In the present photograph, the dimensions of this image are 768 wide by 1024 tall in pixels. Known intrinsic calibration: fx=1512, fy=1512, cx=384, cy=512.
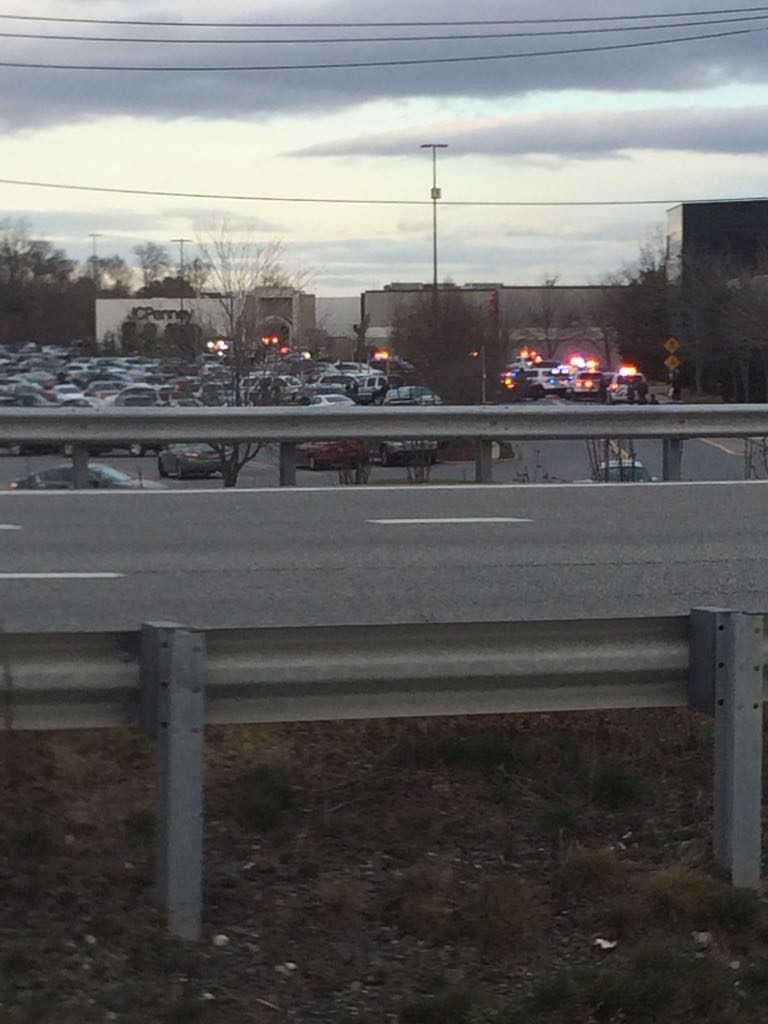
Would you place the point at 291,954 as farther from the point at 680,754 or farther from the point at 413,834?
the point at 680,754

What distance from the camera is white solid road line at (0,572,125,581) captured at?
9625 mm

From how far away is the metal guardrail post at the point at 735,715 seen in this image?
4695 millimetres

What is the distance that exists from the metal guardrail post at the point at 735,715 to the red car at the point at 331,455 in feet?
47.4

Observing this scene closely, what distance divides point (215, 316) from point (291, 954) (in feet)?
117

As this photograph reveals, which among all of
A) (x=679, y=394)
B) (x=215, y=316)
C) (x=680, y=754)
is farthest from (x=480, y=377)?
(x=680, y=754)

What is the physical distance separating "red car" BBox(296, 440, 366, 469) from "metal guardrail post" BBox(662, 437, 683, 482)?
17.0ft

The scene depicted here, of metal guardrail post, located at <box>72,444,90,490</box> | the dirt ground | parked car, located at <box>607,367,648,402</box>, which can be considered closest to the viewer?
the dirt ground

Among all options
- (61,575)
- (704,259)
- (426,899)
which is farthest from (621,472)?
(704,259)

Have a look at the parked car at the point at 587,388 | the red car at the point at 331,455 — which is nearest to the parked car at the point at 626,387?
the parked car at the point at 587,388

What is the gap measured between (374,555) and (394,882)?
5809 millimetres

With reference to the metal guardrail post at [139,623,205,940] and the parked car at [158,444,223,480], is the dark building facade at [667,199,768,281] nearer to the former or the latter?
the parked car at [158,444,223,480]

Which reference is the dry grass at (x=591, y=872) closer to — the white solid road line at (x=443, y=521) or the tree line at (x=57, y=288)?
the white solid road line at (x=443, y=521)

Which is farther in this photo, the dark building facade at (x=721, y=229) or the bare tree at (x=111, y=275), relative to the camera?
the bare tree at (x=111, y=275)

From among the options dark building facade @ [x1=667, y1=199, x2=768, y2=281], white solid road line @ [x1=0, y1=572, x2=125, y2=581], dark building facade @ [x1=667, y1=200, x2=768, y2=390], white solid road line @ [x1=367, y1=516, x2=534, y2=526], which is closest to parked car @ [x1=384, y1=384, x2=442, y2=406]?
dark building facade @ [x1=667, y1=200, x2=768, y2=390]
